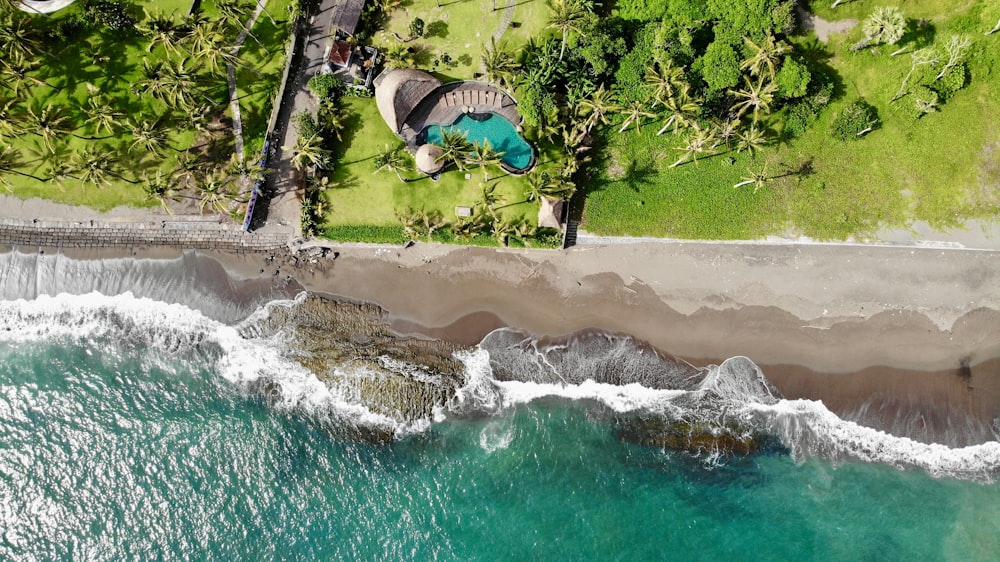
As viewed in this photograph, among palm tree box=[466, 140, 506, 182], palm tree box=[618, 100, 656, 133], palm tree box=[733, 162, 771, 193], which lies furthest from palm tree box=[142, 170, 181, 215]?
palm tree box=[733, 162, 771, 193]

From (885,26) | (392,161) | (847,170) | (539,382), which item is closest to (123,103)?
(392,161)

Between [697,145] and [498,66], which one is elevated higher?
[498,66]

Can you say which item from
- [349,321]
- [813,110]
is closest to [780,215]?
[813,110]

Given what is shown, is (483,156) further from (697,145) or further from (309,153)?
(697,145)

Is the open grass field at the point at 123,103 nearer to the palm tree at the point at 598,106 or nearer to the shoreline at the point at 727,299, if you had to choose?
the shoreline at the point at 727,299

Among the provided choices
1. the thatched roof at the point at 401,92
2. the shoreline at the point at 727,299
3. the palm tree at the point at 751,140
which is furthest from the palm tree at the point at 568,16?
the shoreline at the point at 727,299
